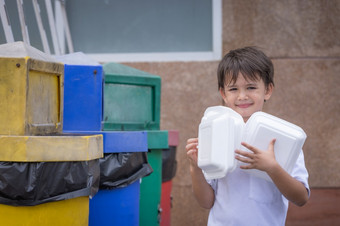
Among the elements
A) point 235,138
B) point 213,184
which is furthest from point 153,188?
point 235,138

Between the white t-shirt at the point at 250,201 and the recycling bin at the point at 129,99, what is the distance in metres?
1.54

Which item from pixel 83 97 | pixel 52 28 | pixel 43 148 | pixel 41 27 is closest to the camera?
pixel 43 148

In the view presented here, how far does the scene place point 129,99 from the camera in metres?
3.53

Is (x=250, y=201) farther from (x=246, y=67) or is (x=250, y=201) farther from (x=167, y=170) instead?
(x=167, y=170)

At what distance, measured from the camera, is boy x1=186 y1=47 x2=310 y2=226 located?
76.9 inches

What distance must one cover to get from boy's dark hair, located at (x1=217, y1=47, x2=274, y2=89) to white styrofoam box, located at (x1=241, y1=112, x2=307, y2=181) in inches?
11.6

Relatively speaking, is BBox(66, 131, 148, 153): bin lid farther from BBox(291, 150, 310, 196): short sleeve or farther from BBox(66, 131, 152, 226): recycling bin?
BBox(291, 150, 310, 196): short sleeve

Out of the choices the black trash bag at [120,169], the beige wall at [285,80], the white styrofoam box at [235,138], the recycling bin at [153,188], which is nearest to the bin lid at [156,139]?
the recycling bin at [153,188]

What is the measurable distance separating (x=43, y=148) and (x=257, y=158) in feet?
2.72

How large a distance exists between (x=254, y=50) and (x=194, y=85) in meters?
2.72

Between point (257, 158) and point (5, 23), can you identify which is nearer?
point (257, 158)

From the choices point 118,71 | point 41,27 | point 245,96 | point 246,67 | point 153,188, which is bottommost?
→ point 153,188

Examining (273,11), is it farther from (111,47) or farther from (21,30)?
(21,30)

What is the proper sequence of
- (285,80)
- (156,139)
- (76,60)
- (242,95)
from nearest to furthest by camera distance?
(242,95)
(76,60)
(156,139)
(285,80)
